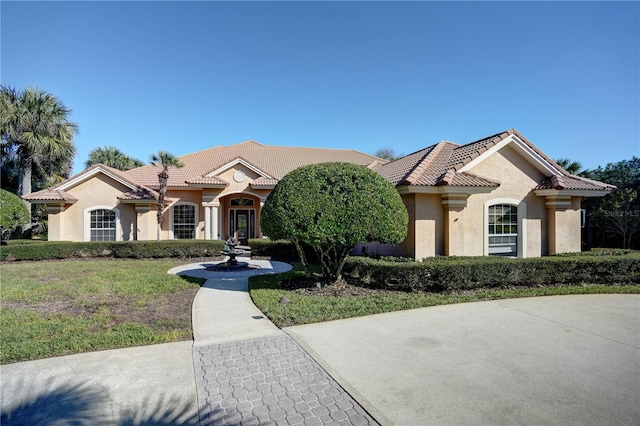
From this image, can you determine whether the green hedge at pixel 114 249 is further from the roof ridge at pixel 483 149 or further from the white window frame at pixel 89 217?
the roof ridge at pixel 483 149

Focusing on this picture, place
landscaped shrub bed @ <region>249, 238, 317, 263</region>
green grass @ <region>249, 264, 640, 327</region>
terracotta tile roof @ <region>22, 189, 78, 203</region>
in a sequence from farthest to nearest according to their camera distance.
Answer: landscaped shrub bed @ <region>249, 238, 317, 263</region>
terracotta tile roof @ <region>22, 189, 78, 203</region>
green grass @ <region>249, 264, 640, 327</region>

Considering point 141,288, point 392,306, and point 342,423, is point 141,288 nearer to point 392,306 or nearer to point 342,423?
point 392,306

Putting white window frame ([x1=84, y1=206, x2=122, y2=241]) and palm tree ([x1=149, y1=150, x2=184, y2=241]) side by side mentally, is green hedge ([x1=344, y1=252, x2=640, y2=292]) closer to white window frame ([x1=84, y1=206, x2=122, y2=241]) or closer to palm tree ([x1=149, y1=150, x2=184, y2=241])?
palm tree ([x1=149, y1=150, x2=184, y2=241])

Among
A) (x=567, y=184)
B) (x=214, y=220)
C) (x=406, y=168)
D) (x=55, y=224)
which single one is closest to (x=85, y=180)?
(x=55, y=224)

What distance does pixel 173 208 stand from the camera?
2100 cm

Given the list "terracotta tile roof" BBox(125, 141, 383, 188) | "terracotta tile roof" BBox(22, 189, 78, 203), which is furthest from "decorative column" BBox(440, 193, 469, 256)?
"terracotta tile roof" BBox(22, 189, 78, 203)

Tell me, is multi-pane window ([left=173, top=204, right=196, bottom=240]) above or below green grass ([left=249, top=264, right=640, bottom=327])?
above

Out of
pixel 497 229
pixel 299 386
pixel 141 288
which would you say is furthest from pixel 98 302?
pixel 497 229

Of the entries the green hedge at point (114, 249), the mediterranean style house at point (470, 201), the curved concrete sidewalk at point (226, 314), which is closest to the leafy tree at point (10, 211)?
the mediterranean style house at point (470, 201)

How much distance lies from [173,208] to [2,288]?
37.1ft

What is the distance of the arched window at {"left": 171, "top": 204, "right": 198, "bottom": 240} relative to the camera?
21.0 metres

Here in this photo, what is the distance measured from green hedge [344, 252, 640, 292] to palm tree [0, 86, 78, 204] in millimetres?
24064

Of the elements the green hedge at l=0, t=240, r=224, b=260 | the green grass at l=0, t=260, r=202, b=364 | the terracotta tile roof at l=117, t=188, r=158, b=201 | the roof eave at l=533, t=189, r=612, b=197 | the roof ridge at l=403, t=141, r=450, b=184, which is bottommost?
the green grass at l=0, t=260, r=202, b=364

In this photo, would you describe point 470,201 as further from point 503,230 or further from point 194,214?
point 194,214
